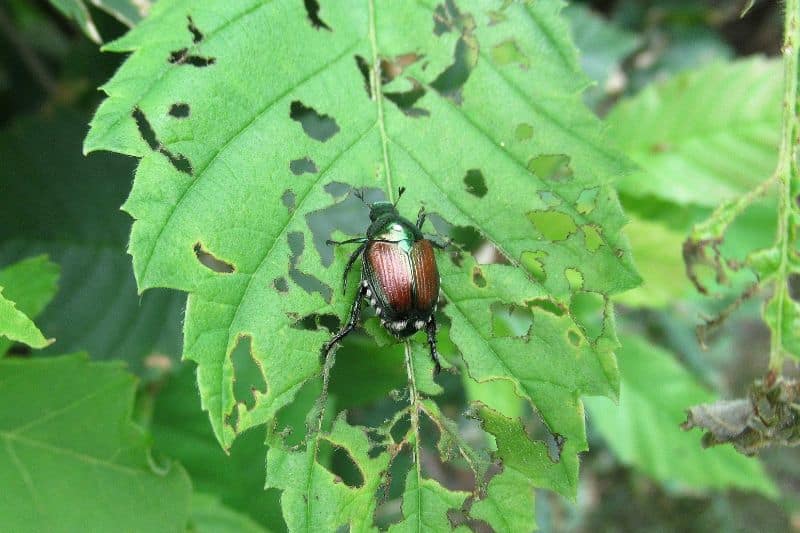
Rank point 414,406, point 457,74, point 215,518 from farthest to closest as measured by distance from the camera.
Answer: point 457,74
point 215,518
point 414,406

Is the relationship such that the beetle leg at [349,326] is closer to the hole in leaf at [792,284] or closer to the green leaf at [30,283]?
the green leaf at [30,283]

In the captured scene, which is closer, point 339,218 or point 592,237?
point 592,237

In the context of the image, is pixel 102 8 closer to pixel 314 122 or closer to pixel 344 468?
pixel 314 122

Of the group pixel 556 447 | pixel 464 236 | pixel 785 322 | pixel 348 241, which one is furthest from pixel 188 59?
pixel 785 322

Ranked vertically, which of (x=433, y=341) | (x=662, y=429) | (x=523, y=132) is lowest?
(x=662, y=429)

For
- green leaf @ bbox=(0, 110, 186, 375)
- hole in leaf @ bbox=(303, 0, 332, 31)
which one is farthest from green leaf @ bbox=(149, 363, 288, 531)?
hole in leaf @ bbox=(303, 0, 332, 31)

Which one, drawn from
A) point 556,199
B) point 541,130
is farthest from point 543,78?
point 556,199

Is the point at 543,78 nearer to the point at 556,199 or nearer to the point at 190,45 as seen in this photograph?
the point at 556,199
